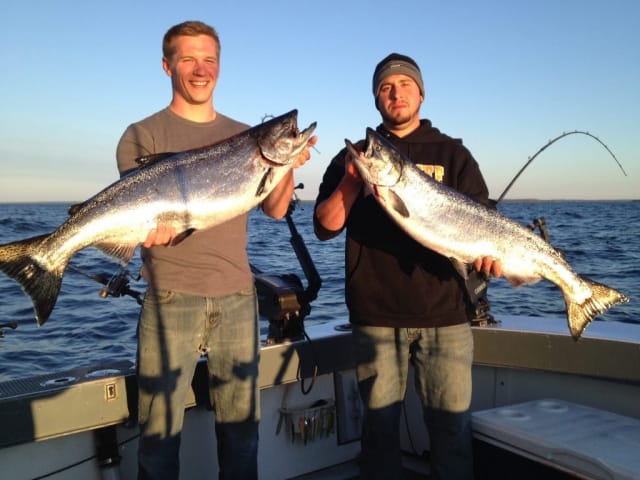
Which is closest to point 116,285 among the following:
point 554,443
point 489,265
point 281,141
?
point 281,141

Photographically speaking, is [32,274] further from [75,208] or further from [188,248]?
[188,248]

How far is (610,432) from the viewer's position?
3.61 metres

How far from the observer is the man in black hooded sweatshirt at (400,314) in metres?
3.70

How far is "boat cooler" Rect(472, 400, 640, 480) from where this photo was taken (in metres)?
3.28

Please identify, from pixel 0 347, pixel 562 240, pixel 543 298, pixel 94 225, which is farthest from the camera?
pixel 562 240

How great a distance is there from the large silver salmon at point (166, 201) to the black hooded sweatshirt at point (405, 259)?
1.78 ft

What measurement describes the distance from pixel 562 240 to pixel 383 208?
23.5 metres

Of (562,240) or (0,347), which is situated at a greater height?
A: (562,240)

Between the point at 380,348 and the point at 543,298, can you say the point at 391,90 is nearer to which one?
the point at 380,348

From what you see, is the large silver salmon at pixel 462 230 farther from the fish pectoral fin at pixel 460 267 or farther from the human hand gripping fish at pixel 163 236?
the human hand gripping fish at pixel 163 236

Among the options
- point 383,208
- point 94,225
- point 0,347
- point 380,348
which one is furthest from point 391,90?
point 0,347

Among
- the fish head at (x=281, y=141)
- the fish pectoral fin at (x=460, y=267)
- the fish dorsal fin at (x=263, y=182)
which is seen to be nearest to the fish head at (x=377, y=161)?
the fish head at (x=281, y=141)

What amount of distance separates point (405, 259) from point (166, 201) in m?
1.54

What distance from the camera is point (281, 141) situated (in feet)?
11.8
